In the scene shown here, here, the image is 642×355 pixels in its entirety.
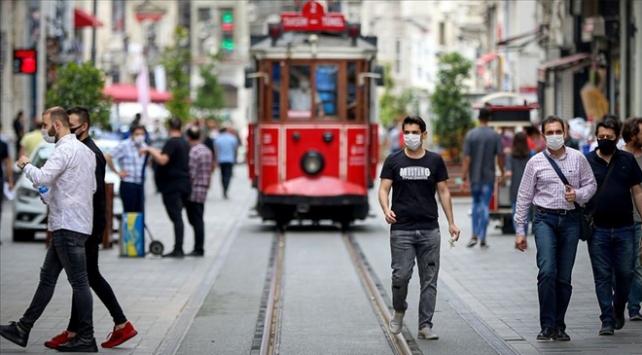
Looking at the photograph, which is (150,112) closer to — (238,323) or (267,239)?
(267,239)

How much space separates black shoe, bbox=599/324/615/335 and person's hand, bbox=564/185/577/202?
1.18m

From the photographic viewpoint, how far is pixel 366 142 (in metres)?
26.9

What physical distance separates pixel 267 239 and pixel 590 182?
1316 cm

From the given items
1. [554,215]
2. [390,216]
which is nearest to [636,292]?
[554,215]

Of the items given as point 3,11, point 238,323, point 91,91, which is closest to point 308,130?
point 91,91

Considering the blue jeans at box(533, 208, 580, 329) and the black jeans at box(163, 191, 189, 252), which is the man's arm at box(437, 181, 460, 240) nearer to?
the blue jeans at box(533, 208, 580, 329)

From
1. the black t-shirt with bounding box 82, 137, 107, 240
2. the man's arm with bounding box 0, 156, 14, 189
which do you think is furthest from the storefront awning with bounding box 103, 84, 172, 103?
the black t-shirt with bounding box 82, 137, 107, 240

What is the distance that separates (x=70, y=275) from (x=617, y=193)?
4.58m

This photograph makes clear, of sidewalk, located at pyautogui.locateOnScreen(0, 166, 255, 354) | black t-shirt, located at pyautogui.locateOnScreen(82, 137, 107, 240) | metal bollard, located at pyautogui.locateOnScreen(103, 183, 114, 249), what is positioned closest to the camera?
black t-shirt, located at pyautogui.locateOnScreen(82, 137, 107, 240)

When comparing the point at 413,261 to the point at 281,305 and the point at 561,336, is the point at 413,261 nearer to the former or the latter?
the point at 561,336

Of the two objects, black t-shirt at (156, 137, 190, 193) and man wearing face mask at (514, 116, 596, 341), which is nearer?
man wearing face mask at (514, 116, 596, 341)

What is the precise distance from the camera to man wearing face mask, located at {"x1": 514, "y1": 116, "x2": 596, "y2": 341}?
12836mm

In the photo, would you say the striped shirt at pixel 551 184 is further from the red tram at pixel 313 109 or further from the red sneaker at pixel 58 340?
the red tram at pixel 313 109

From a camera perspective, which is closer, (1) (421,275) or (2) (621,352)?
(2) (621,352)
